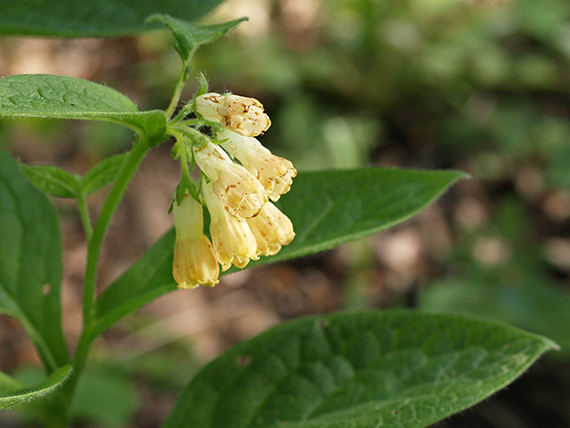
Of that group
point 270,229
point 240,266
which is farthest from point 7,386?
point 270,229

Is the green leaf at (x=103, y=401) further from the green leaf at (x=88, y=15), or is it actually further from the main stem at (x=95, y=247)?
the green leaf at (x=88, y=15)

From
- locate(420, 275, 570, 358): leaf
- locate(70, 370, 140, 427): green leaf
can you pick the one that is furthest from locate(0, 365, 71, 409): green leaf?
locate(420, 275, 570, 358): leaf

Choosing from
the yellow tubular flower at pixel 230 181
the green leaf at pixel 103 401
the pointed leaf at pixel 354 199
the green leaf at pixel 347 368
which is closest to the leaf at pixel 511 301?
the green leaf at pixel 103 401

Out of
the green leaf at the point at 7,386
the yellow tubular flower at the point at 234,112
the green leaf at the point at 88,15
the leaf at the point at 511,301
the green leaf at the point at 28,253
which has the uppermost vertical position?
the green leaf at the point at 88,15

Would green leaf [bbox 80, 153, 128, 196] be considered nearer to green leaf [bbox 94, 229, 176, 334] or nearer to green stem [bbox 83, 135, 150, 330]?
green stem [bbox 83, 135, 150, 330]

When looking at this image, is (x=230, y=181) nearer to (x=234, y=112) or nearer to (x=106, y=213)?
(x=234, y=112)

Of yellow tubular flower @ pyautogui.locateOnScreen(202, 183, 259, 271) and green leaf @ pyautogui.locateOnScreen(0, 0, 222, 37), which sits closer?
yellow tubular flower @ pyautogui.locateOnScreen(202, 183, 259, 271)

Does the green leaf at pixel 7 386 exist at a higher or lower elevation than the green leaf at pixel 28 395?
lower
